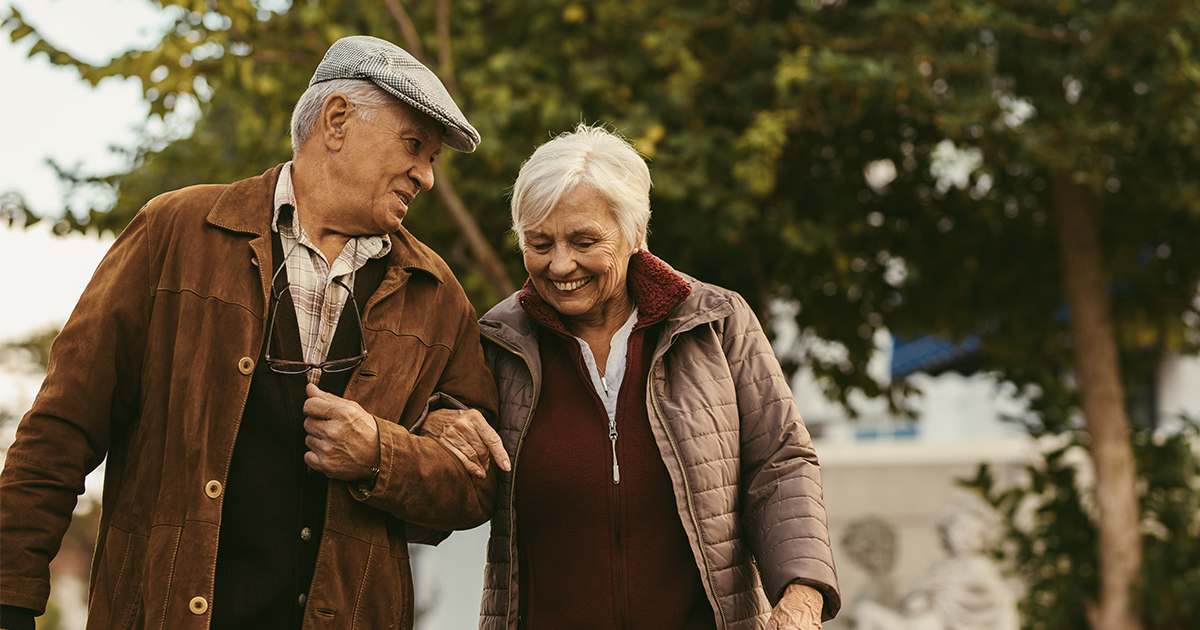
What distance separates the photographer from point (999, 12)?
5098mm

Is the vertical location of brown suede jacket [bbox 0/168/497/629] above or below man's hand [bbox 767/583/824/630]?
above

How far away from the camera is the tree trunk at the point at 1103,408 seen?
5750 mm

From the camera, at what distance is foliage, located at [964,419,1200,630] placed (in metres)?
5.86

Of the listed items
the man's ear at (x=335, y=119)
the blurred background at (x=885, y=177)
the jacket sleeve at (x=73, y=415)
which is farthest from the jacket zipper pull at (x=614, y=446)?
the blurred background at (x=885, y=177)

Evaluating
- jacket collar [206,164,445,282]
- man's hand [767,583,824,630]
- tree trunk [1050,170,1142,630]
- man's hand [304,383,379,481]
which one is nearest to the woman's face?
jacket collar [206,164,445,282]

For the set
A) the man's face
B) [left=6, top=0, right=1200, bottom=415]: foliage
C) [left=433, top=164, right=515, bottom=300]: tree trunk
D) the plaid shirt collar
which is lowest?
the plaid shirt collar

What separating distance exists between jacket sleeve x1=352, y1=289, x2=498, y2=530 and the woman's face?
20 cm

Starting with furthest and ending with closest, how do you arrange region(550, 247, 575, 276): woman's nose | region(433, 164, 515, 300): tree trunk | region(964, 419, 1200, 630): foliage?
region(964, 419, 1200, 630): foliage → region(433, 164, 515, 300): tree trunk → region(550, 247, 575, 276): woman's nose

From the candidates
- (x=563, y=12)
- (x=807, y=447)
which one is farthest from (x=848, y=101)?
(x=807, y=447)

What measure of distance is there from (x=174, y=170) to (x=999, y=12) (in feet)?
15.2

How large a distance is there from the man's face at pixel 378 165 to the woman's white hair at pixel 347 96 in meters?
0.01

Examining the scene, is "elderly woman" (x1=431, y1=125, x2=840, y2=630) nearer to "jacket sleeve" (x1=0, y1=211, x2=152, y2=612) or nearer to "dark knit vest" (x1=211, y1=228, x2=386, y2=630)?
"dark knit vest" (x1=211, y1=228, x2=386, y2=630)

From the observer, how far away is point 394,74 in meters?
2.10

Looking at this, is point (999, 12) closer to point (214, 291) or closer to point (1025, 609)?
point (1025, 609)
